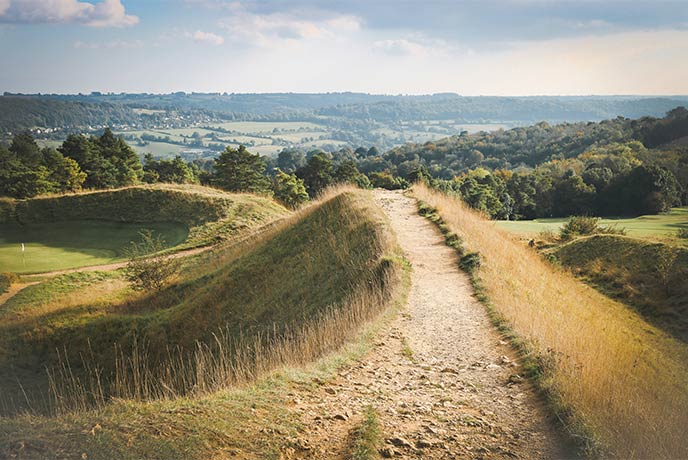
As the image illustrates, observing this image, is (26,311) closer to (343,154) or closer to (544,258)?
(544,258)

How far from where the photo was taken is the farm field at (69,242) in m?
21.0

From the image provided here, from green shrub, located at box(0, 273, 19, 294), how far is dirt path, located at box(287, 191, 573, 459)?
1689 centimetres

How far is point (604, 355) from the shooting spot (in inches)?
269

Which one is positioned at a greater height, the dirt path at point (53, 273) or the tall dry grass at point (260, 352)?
the tall dry grass at point (260, 352)

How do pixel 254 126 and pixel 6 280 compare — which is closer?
pixel 6 280

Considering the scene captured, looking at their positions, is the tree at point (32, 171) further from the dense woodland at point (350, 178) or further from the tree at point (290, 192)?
the tree at point (290, 192)

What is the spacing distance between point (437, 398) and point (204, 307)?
38.3 ft

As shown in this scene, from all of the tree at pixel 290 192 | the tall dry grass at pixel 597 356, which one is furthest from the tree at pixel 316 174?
the tall dry grass at pixel 597 356

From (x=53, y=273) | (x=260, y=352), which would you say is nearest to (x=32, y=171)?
(x=53, y=273)

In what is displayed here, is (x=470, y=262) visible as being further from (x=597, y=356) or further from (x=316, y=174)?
(x=316, y=174)

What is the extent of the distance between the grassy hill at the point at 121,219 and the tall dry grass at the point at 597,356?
670 inches

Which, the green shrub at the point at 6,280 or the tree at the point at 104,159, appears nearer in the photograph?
the green shrub at the point at 6,280

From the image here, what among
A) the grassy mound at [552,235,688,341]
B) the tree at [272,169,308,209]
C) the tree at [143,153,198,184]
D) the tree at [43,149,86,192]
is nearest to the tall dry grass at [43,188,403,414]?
the grassy mound at [552,235,688,341]

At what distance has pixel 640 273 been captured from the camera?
17031mm
